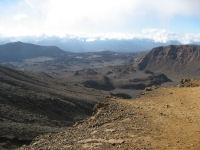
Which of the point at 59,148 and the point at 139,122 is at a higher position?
the point at 139,122

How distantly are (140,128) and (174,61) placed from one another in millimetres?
160944

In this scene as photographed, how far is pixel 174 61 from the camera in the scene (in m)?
163

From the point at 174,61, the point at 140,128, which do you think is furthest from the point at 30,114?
the point at 174,61

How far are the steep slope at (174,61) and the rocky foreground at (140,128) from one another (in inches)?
5351

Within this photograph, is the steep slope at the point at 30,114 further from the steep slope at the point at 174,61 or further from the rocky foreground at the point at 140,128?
the steep slope at the point at 174,61

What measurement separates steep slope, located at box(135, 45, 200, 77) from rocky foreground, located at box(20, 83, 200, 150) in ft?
446

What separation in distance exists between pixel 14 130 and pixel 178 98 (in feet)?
54.4

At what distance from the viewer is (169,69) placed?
159875mm

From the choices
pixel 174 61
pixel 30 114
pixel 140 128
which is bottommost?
pixel 30 114

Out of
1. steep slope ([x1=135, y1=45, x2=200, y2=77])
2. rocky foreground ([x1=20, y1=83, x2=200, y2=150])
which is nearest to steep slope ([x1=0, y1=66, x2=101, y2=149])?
rocky foreground ([x1=20, y1=83, x2=200, y2=150])

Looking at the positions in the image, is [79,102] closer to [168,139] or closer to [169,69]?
[168,139]

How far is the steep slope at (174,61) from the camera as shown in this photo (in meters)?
153

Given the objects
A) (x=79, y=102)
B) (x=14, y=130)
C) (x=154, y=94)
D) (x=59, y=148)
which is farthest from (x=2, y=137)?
(x=79, y=102)

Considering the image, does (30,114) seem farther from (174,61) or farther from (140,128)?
(174,61)
